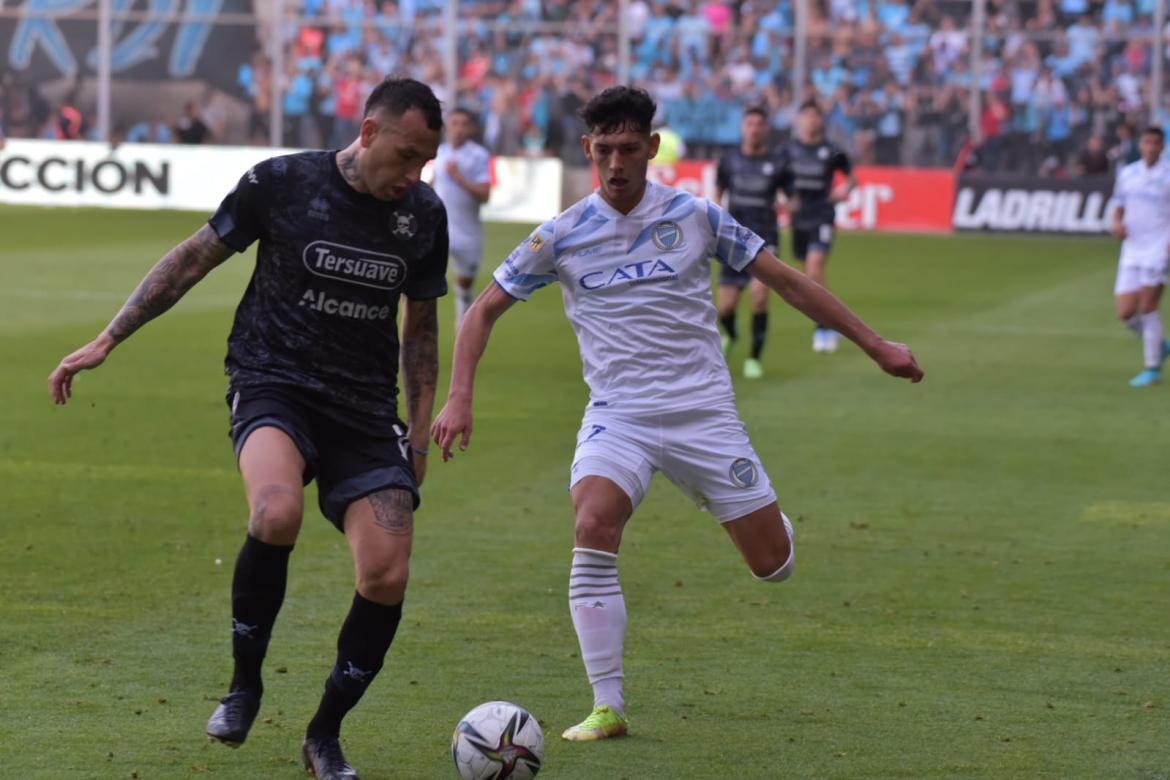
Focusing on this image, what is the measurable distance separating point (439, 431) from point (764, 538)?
1.20m

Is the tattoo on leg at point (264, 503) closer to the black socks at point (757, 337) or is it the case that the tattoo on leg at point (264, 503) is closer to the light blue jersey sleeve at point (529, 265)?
the light blue jersey sleeve at point (529, 265)

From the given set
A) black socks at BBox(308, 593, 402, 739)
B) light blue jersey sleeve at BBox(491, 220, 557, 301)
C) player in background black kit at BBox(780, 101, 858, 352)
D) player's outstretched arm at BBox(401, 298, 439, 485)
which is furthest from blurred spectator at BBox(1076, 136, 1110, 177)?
black socks at BBox(308, 593, 402, 739)

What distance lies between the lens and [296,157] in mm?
5977

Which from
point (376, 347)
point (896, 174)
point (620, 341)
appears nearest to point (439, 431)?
point (376, 347)

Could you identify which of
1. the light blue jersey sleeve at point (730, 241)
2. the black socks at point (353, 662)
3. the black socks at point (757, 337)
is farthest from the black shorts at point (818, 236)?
the black socks at point (353, 662)

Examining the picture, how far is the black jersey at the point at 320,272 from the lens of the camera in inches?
229

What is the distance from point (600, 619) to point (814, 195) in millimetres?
13152

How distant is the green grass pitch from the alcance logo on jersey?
1.45 metres

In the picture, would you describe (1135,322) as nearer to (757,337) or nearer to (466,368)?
(757,337)

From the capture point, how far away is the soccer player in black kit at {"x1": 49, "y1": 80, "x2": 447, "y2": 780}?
5.62 metres

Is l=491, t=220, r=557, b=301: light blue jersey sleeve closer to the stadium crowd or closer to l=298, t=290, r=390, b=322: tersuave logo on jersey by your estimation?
l=298, t=290, r=390, b=322: tersuave logo on jersey

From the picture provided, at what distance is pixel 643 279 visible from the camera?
21.2 feet

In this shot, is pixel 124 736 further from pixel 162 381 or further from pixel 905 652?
pixel 162 381

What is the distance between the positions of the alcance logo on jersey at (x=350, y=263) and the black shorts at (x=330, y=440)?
0.36 m
